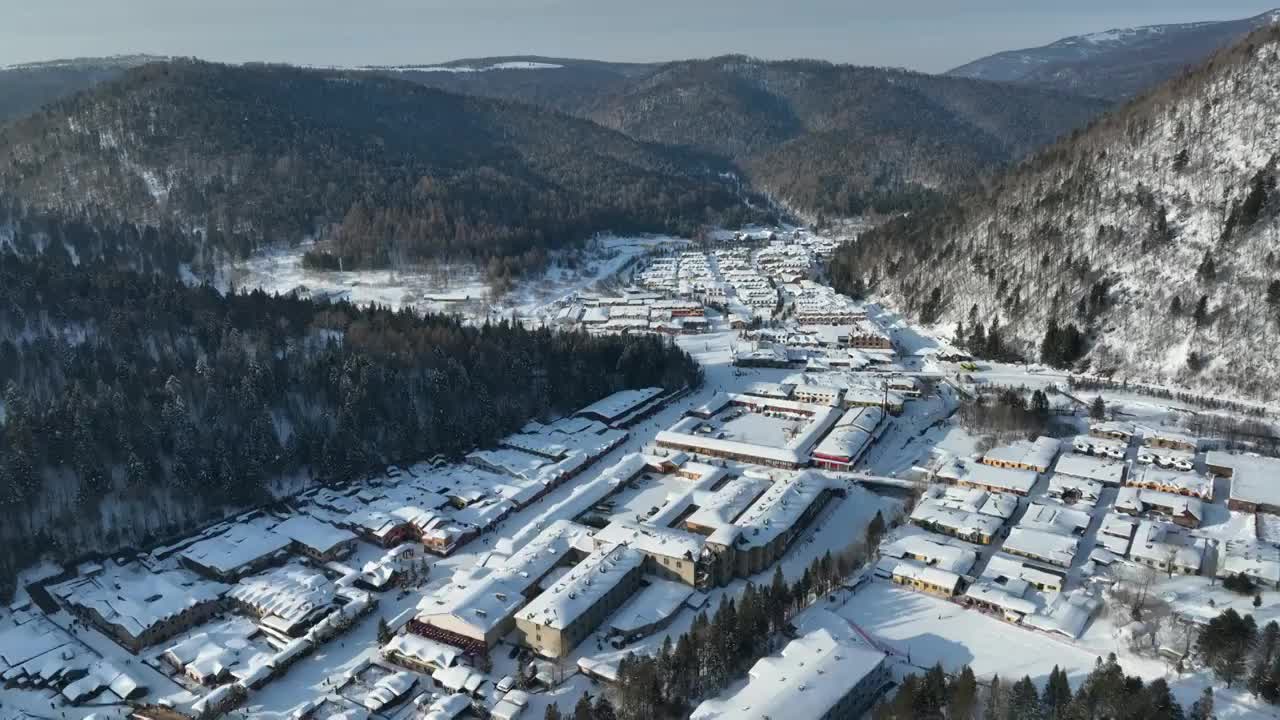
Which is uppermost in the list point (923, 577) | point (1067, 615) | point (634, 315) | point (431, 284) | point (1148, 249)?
point (1148, 249)

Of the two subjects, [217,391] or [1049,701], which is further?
[217,391]

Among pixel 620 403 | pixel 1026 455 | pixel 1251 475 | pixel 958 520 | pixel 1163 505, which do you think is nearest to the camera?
pixel 958 520

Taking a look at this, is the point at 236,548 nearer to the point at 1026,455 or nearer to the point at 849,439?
the point at 849,439

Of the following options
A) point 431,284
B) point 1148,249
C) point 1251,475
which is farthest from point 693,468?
point 431,284

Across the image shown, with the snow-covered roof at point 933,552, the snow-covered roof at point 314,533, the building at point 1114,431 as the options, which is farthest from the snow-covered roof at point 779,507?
the snow-covered roof at point 314,533

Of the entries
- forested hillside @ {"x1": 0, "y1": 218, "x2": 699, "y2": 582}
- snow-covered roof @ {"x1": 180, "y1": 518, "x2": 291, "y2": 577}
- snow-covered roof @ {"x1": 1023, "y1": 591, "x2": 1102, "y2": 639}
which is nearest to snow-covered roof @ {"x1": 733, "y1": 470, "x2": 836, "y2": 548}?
snow-covered roof @ {"x1": 1023, "y1": 591, "x2": 1102, "y2": 639}

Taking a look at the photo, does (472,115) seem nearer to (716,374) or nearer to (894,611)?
(716,374)
